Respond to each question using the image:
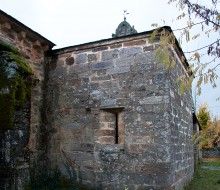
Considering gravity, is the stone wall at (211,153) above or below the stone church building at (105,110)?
below

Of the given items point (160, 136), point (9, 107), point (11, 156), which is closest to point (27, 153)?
point (11, 156)

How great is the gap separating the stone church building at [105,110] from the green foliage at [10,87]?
1.84 m

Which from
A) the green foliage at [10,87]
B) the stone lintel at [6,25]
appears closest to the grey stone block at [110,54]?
the stone lintel at [6,25]

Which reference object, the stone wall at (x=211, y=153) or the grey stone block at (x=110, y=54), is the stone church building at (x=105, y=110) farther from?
the stone wall at (x=211, y=153)

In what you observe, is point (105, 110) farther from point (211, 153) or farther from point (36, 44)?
point (211, 153)

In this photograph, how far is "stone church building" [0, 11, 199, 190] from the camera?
16.9 ft

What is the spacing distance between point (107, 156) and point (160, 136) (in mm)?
1181

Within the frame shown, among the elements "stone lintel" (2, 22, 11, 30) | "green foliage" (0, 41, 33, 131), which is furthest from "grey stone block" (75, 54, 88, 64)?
"green foliage" (0, 41, 33, 131)

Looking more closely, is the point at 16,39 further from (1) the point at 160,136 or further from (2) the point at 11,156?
(1) the point at 160,136

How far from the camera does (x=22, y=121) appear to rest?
140 inches

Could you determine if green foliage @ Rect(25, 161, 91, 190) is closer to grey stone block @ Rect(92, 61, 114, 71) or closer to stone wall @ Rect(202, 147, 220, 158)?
grey stone block @ Rect(92, 61, 114, 71)

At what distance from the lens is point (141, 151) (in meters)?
5.19

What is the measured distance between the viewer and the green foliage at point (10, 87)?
335cm

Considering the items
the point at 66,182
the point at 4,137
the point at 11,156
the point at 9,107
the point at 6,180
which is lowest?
the point at 66,182
